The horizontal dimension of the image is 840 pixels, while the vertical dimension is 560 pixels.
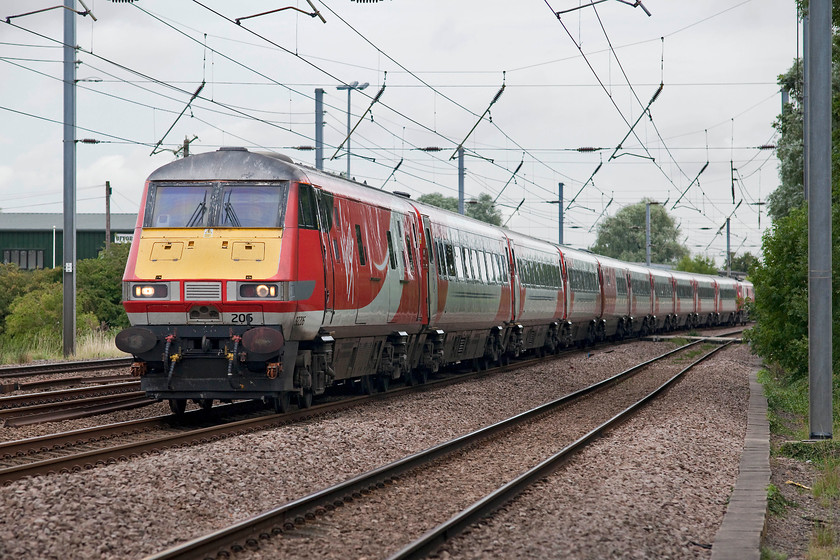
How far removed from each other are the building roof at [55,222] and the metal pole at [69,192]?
4860 centimetres

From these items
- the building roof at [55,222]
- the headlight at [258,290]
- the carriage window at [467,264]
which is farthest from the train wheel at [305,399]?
the building roof at [55,222]

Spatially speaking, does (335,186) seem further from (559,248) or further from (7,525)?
(559,248)

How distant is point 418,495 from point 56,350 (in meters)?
21.2

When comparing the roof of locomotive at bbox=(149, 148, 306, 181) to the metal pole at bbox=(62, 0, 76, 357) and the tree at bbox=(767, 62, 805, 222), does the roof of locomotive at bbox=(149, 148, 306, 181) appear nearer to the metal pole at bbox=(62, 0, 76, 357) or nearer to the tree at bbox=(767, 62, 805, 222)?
the metal pole at bbox=(62, 0, 76, 357)

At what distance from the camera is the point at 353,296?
14.9 meters

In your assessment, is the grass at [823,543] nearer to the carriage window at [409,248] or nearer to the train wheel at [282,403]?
the train wheel at [282,403]

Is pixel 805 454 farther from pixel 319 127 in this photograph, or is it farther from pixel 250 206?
pixel 319 127

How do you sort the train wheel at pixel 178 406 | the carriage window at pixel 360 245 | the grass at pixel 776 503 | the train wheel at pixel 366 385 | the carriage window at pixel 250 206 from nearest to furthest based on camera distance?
the grass at pixel 776 503 → the carriage window at pixel 250 206 → the train wheel at pixel 178 406 → the carriage window at pixel 360 245 → the train wheel at pixel 366 385

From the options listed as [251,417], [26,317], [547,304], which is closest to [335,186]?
[251,417]

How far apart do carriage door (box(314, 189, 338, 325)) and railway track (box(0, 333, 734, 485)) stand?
1522 mm

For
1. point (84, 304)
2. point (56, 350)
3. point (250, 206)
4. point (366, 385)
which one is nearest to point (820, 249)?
point (250, 206)

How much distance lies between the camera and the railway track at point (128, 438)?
9.54 meters

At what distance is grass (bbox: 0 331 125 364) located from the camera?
81.6ft

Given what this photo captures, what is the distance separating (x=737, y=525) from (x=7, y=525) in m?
5.32
